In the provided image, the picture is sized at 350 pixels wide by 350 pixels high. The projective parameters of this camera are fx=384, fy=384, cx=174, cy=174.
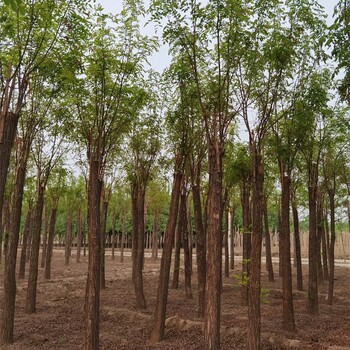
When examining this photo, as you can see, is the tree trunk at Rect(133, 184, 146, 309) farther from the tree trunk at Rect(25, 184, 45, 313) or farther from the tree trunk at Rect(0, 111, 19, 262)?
the tree trunk at Rect(0, 111, 19, 262)

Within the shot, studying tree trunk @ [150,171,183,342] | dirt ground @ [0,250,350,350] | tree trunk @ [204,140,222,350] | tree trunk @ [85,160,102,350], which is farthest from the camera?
tree trunk @ [150,171,183,342]

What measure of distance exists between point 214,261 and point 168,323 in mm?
4159

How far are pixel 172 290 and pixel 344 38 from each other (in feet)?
40.2

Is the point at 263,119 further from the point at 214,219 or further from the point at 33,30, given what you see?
the point at 33,30

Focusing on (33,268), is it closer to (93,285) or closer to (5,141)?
(93,285)

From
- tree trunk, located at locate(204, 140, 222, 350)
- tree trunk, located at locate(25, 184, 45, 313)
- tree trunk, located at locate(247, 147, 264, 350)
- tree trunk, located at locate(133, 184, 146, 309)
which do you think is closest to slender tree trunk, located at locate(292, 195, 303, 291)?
tree trunk, located at locate(133, 184, 146, 309)

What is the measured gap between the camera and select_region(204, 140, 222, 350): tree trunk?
6945 mm

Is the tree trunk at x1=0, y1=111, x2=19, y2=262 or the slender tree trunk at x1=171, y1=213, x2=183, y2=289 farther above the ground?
the tree trunk at x1=0, y1=111, x2=19, y2=262

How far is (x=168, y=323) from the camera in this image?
1045cm

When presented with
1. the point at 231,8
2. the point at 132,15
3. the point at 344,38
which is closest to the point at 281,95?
the point at 231,8

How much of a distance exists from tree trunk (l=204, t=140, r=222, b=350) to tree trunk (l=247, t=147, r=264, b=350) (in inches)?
36.6

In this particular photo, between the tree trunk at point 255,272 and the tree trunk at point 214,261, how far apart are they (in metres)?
0.93

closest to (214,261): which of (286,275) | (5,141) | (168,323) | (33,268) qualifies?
(286,275)

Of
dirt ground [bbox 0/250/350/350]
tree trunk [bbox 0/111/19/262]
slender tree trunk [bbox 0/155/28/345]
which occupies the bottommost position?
dirt ground [bbox 0/250/350/350]
